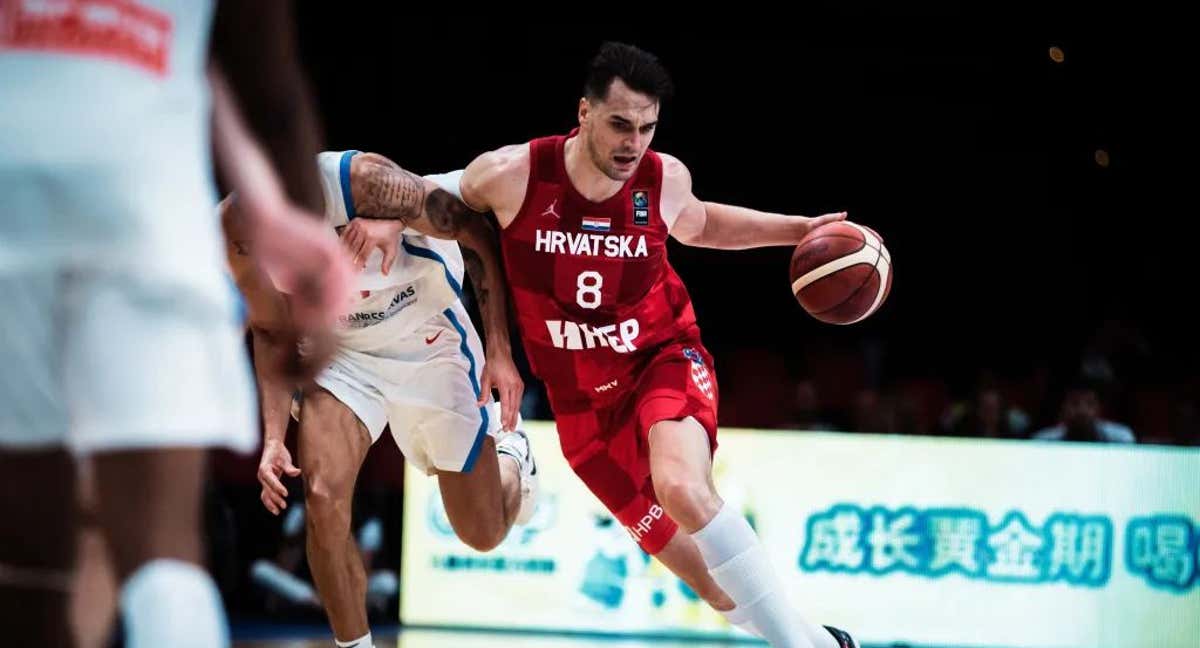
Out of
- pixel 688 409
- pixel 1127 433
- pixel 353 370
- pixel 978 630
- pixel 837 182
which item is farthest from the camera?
pixel 837 182

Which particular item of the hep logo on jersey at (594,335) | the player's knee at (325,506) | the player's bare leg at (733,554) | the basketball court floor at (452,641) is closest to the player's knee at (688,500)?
the player's bare leg at (733,554)

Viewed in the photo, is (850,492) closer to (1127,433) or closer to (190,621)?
(1127,433)

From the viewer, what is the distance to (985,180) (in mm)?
11758

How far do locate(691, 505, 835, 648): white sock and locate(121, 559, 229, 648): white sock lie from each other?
2623 millimetres

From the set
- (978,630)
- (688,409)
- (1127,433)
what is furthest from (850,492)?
(688,409)

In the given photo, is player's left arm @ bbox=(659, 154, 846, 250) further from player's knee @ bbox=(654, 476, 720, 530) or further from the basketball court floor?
the basketball court floor

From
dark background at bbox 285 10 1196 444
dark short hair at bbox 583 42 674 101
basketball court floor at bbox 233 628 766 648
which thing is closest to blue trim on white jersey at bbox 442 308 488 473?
dark short hair at bbox 583 42 674 101

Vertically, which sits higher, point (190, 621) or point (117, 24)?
point (117, 24)

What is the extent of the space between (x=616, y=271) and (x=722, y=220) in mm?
412

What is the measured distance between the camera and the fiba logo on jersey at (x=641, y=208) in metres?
4.70

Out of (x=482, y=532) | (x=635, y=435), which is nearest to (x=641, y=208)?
(x=635, y=435)

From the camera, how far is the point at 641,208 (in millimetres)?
4703

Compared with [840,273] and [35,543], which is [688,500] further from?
[35,543]

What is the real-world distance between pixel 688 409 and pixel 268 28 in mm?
2905
